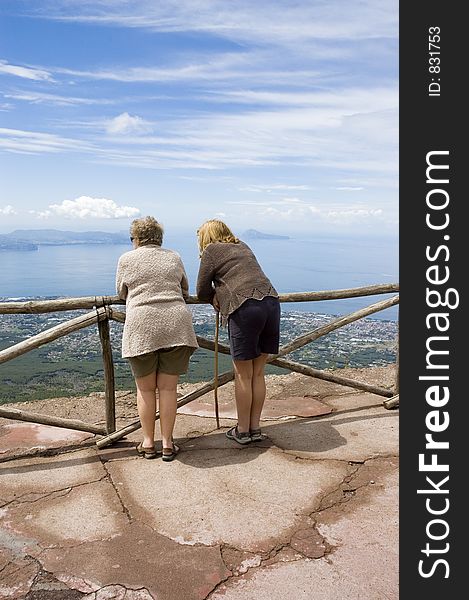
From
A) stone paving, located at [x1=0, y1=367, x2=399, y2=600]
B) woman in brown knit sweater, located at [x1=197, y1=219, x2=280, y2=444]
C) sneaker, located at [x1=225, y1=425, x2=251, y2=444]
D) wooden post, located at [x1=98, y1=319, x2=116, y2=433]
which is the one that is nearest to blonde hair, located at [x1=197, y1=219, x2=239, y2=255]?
woman in brown knit sweater, located at [x1=197, y1=219, x2=280, y2=444]

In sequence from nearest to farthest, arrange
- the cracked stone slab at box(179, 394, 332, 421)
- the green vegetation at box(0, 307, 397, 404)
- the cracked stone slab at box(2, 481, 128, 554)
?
the cracked stone slab at box(2, 481, 128, 554), the cracked stone slab at box(179, 394, 332, 421), the green vegetation at box(0, 307, 397, 404)

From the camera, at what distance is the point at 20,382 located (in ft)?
69.8

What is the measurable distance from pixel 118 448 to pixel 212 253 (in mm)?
1763

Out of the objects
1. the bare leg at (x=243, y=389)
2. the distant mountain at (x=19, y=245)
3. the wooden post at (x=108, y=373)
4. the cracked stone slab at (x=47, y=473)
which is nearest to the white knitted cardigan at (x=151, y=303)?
the bare leg at (x=243, y=389)

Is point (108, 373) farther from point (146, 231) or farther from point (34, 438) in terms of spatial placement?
point (146, 231)

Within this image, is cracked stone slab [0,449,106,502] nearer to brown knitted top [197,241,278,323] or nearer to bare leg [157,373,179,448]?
bare leg [157,373,179,448]

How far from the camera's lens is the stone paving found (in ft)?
9.39

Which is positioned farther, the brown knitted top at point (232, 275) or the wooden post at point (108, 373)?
the wooden post at point (108, 373)

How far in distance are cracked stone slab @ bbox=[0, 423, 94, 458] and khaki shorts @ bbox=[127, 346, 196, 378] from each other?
116 centimetres

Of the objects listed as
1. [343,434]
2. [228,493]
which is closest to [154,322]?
[228,493]

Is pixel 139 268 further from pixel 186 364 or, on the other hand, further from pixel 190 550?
pixel 190 550

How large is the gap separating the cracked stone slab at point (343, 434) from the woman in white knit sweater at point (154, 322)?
103 cm

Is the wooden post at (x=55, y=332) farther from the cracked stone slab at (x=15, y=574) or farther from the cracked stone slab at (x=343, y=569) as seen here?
the cracked stone slab at (x=343, y=569)

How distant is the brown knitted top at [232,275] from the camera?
4.27m
